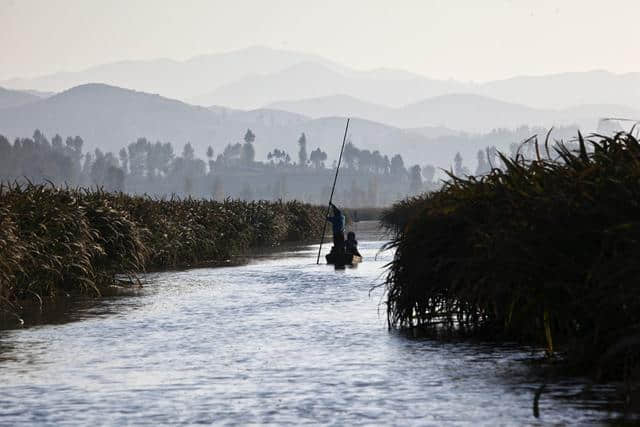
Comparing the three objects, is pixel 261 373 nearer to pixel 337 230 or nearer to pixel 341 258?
pixel 341 258

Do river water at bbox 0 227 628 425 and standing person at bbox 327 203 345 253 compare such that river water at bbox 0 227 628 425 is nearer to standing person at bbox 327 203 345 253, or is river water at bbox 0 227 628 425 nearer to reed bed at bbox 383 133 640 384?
reed bed at bbox 383 133 640 384

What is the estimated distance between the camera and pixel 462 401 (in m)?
10.5

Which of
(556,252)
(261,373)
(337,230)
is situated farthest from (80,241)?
(556,252)

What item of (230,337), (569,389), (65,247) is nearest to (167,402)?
(569,389)

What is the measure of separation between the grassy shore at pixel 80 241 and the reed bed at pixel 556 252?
6.77m

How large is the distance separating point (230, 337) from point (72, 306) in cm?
606

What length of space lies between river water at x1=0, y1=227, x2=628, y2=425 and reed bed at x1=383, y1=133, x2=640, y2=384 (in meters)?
0.58

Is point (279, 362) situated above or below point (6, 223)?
below

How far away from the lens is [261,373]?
12.7 m

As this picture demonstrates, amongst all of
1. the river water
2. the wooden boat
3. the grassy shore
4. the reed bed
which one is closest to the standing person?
the wooden boat

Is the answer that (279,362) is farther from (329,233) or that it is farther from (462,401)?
(329,233)

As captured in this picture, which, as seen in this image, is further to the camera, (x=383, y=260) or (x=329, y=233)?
(x=329, y=233)

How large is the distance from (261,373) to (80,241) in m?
12.0

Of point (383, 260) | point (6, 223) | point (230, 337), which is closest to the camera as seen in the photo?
point (230, 337)
